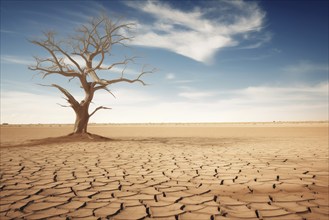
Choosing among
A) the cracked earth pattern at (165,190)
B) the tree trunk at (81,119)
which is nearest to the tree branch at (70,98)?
the tree trunk at (81,119)

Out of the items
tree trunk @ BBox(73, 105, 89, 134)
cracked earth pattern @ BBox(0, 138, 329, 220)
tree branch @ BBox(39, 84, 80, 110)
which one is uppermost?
tree branch @ BBox(39, 84, 80, 110)

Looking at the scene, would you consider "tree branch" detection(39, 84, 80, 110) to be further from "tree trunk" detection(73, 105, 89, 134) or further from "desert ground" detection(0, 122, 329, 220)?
"desert ground" detection(0, 122, 329, 220)

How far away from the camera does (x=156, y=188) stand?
3754mm

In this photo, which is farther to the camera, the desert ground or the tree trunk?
the tree trunk

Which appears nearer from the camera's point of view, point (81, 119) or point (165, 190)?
point (165, 190)

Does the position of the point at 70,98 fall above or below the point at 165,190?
above

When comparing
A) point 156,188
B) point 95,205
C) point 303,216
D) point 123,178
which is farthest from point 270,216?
point 123,178

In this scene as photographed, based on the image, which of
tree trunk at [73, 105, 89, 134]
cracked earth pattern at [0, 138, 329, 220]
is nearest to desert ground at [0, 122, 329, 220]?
cracked earth pattern at [0, 138, 329, 220]

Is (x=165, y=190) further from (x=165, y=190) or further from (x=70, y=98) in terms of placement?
(x=70, y=98)

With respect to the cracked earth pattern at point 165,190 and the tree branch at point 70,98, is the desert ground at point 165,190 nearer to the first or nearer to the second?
the cracked earth pattern at point 165,190

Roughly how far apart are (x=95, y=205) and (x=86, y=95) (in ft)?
36.0

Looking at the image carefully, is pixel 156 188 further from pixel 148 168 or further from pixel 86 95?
pixel 86 95

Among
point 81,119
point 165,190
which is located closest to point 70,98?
point 81,119

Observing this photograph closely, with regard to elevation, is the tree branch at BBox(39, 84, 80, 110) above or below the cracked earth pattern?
above
